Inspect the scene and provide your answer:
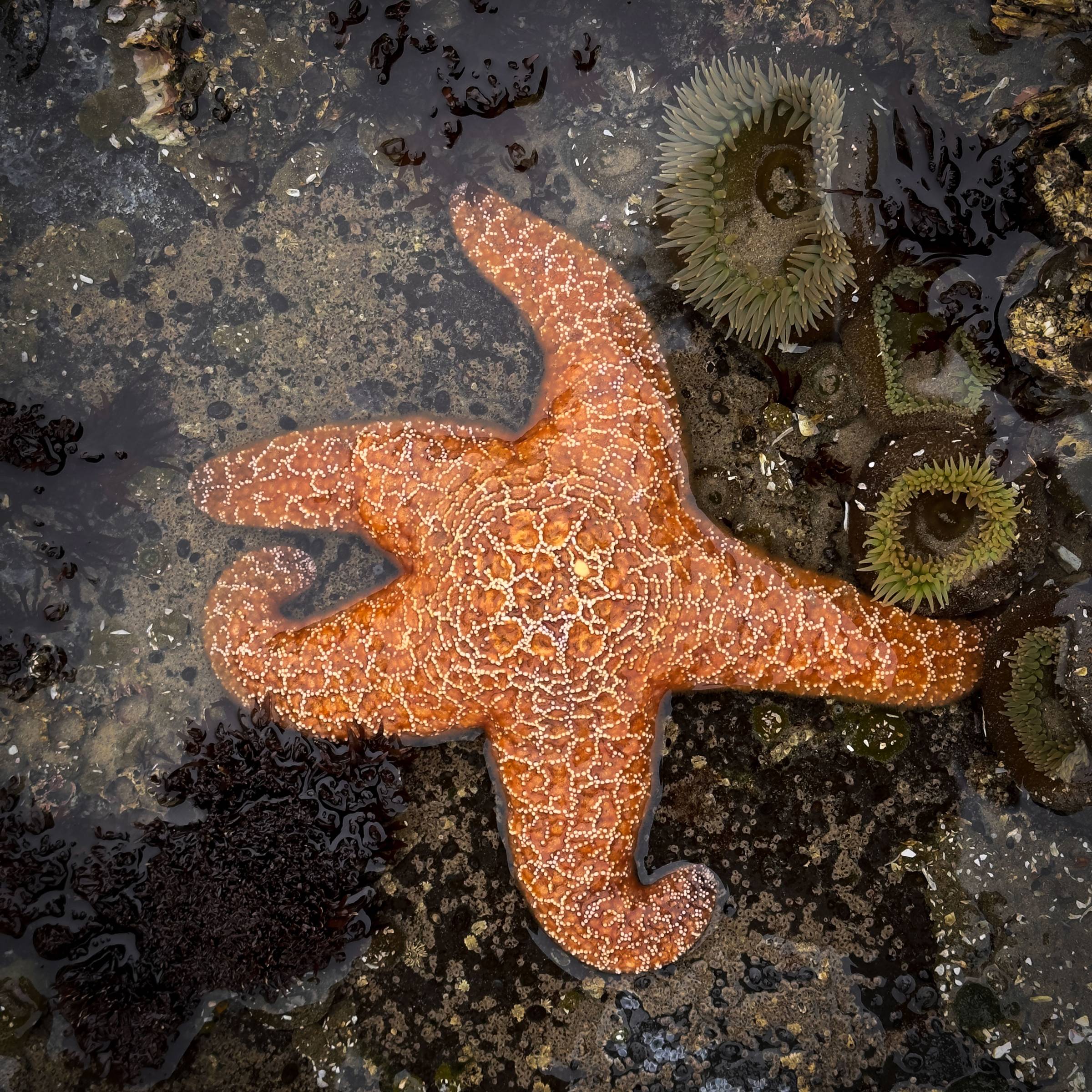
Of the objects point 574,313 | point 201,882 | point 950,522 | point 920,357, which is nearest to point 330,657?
point 201,882

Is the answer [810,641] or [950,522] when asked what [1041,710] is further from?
[810,641]

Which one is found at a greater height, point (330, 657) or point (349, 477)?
point (349, 477)

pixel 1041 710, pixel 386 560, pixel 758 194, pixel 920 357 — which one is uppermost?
pixel 758 194

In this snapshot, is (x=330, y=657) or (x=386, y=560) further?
(x=386, y=560)

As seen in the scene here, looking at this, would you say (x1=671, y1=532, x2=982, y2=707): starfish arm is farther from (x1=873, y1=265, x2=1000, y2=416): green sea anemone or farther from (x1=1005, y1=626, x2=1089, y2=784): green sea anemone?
(x1=873, y1=265, x2=1000, y2=416): green sea anemone

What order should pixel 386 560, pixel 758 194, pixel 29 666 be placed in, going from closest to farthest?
pixel 758 194 → pixel 29 666 → pixel 386 560

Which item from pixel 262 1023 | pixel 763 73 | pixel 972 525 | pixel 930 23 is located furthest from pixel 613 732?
pixel 930 23

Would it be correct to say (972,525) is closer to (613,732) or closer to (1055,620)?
(1055,620)

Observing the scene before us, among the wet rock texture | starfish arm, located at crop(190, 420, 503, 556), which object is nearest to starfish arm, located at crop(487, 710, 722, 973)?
the wet rock texture
